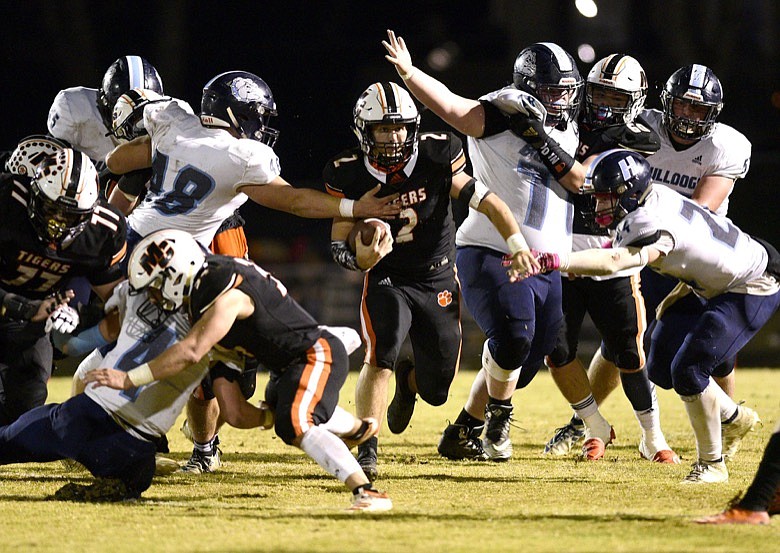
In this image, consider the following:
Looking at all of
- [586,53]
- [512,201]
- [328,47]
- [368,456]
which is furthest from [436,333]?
[328,47]

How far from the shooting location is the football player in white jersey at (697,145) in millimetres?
6191

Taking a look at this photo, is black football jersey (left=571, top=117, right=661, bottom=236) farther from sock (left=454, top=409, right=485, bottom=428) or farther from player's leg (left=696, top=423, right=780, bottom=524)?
player's leg (left=696, top=423, right=780, bottom=524)

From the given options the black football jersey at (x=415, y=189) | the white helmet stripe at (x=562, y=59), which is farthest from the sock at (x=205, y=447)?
the white helmet stripe at (x=562, y=59)

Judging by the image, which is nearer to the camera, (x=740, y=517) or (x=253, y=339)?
(x=740, y=517)

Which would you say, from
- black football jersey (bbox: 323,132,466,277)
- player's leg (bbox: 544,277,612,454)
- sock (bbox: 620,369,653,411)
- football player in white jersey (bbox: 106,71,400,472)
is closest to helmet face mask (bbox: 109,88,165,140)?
football player in white jersey (bbox: 106,71,400,472)

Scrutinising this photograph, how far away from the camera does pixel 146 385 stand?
15.6 feet

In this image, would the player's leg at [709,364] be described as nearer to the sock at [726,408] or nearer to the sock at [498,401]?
the sock at [726,408]

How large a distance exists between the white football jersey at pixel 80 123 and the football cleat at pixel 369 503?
→ 300 centimetres

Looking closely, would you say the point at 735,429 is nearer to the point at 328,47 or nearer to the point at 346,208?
the point at 346,208

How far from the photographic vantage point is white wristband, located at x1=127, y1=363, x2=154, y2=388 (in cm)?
449

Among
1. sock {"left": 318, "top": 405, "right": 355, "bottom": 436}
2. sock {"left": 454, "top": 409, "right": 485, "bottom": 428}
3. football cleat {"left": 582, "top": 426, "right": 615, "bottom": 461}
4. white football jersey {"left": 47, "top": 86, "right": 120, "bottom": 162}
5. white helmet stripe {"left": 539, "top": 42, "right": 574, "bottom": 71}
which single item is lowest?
football cleat {"left": 582, "top": 426, "right": 615, "bottom": 461}

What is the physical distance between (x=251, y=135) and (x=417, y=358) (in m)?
1.41

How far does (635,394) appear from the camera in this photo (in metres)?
6.06

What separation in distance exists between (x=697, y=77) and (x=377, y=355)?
240 cm
